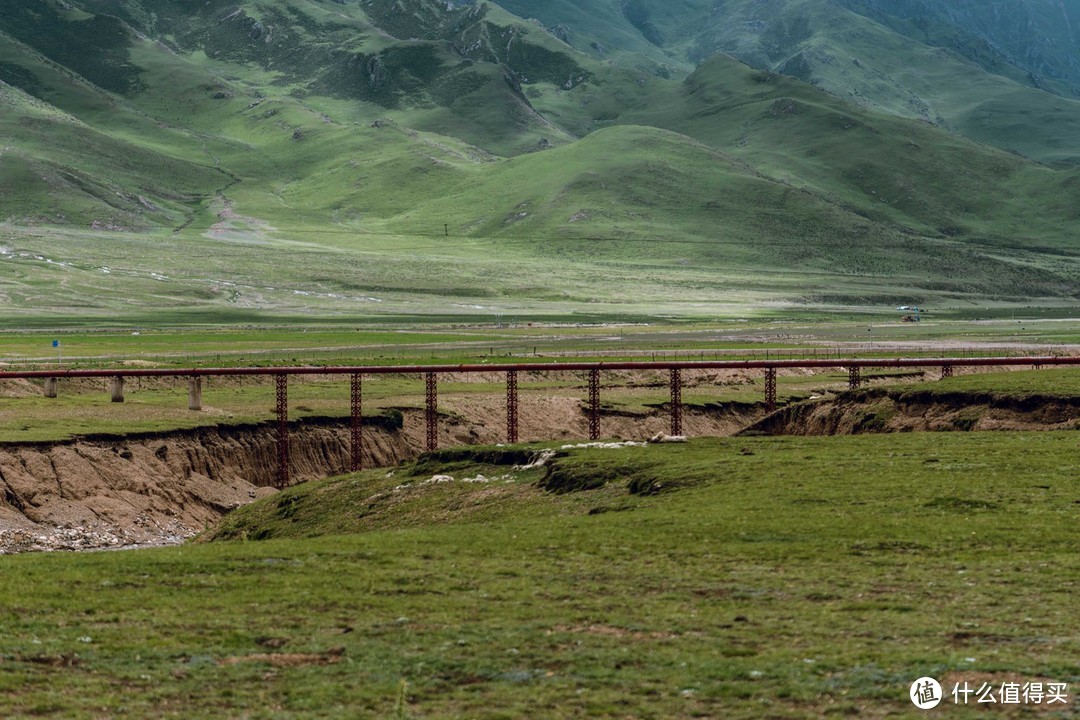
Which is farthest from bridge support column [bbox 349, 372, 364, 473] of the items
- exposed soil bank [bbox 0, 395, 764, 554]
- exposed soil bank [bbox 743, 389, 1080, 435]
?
exposed soil bank [bbox 743, 389, 1080, 435]

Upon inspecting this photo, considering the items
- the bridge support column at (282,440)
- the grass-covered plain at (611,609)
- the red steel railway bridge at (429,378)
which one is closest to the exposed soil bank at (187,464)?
the bridge support column at (282,440)

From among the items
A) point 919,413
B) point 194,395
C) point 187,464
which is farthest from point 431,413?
point 919,413

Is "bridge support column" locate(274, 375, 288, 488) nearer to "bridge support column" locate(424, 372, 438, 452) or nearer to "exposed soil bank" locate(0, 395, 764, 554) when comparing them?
"exposed soil bank" locate(0, 395, 764, 554)

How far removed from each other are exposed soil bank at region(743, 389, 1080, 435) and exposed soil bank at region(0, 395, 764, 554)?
71.8ft

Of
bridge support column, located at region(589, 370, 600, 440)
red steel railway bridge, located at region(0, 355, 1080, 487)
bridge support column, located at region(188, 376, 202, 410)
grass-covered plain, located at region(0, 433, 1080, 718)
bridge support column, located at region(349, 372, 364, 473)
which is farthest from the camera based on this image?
bridge support column, located at region(188, 376, 202, 410)

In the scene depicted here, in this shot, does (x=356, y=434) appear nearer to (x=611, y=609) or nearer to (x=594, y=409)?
(x=594, y=409)

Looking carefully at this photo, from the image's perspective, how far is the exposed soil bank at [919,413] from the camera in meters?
59.8

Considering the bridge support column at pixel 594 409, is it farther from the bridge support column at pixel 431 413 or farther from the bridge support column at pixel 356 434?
the bridge support column at pixel 356 434

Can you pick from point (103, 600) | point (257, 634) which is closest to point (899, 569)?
point (257, 634)

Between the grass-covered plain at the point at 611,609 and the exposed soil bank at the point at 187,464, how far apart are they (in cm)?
2447

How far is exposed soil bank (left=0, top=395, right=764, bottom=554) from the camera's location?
206 feet

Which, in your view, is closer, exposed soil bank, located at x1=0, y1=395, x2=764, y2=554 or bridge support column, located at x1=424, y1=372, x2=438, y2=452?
exposed soil bank, located at x1=0, y1=395, x2=764, y2=554

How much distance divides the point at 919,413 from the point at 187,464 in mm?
36854

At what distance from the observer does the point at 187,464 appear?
74312 millimetres
